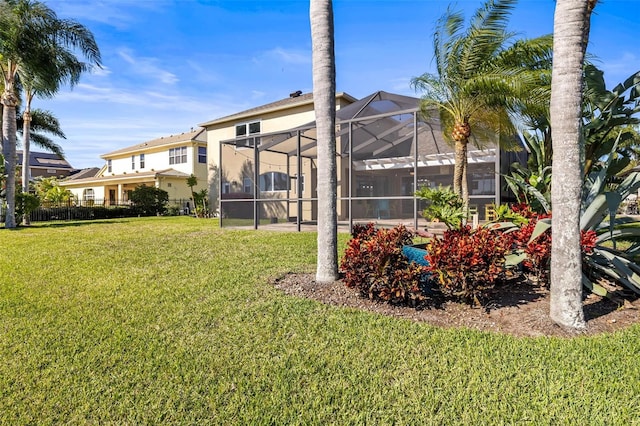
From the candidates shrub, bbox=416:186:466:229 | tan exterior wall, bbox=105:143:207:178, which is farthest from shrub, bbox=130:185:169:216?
shrub, bbox=416:186:466:229

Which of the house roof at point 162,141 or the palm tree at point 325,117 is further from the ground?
the house roof at point 162,141

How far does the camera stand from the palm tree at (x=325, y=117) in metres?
4.87

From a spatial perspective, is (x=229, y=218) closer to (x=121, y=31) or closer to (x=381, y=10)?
(x=121, y=31)

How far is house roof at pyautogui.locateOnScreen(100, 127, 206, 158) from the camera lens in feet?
95.3

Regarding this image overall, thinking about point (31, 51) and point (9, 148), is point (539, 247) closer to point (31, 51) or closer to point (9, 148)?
point (9, 148)

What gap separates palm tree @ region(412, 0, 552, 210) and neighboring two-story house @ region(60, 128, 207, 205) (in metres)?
21.9

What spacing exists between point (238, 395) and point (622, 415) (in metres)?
2.40

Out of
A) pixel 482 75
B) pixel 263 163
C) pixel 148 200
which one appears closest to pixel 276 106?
pixel 263 163

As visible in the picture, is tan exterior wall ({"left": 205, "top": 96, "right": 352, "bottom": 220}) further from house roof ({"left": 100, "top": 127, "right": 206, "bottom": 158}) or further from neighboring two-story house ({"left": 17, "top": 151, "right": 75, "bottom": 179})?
neighboring two-story house ({"left": 17, "top": 151, "right": 75, "bottom": 179})

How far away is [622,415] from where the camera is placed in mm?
2166

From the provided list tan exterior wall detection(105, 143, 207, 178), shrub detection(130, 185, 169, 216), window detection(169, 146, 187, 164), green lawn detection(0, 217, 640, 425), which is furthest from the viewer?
window detection(169, 146, 187, 164)

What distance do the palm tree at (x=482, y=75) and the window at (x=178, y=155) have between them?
892 inches

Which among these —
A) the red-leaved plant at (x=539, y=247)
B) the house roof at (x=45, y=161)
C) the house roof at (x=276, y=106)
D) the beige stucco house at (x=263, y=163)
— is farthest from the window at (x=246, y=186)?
the house roof at (x=45, y=161)

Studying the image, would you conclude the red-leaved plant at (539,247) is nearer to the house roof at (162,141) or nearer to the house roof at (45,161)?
the house roof at (162,141)
